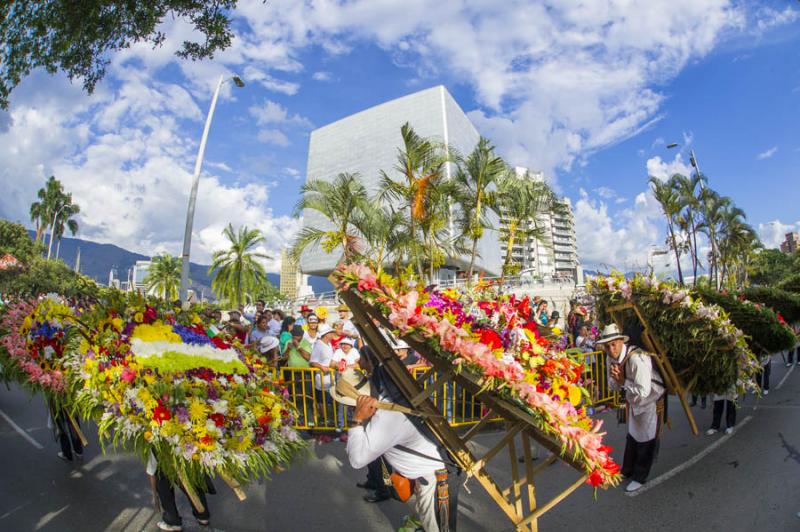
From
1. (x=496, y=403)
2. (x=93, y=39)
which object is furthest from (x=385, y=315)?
(x=93, y=39)

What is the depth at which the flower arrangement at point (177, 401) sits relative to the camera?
12.7ft

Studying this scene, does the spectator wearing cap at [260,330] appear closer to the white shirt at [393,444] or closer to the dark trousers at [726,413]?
the white shirt at [393,444]

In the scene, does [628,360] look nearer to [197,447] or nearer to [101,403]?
[197,447]

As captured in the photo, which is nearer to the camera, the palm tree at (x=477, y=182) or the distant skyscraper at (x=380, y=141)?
the palm tree at (x=477, y=182)

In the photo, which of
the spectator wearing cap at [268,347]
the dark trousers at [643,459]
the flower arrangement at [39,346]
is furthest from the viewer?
the spectator wearing cap at [268,347]

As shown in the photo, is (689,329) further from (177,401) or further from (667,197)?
(667,197)

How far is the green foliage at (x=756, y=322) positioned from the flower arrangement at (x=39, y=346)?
315 inches

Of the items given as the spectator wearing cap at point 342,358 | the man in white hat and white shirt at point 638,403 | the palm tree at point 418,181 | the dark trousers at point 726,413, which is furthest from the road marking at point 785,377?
the spectator wearing cap at point 342,358

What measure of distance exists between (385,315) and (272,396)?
6.82 feet

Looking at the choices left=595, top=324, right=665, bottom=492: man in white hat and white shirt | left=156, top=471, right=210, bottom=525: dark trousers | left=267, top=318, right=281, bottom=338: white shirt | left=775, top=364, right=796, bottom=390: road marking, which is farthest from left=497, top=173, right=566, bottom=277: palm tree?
left=156, top=471, right=210, bottom=525: dark trousers

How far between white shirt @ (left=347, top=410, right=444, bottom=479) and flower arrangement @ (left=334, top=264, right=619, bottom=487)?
0.79 metres

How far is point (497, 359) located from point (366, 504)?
10.2ft

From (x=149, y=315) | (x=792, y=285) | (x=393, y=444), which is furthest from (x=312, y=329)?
(x=792, y=285)

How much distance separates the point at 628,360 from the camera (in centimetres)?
558
